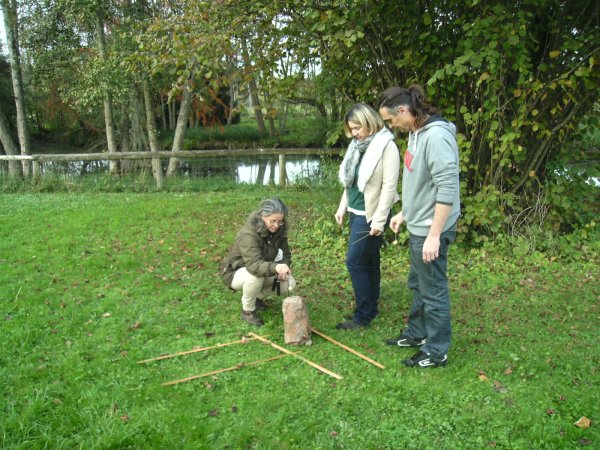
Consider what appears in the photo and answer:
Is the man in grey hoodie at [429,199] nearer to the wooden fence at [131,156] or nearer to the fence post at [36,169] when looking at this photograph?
the wooden fence at [131,156]

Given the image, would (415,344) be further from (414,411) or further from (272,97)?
(272,97)

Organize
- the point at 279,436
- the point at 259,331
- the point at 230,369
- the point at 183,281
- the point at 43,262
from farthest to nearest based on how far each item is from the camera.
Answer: the point at 43,262
the point at 183,281
the point at 259,331
the point at 230,369
the point at 279,436

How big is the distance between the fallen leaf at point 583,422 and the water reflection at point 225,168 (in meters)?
8.05

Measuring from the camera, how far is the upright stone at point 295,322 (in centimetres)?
387

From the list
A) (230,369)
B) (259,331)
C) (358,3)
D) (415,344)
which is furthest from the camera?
(358,3)

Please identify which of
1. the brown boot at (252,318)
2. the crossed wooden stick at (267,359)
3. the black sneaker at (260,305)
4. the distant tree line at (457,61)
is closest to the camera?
the crossed wooden stick at (267,359)

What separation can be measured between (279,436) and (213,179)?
932 cm

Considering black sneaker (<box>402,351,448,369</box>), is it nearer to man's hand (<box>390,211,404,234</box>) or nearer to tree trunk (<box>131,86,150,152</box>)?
man's hand (<box>390,211,404,234</box>)

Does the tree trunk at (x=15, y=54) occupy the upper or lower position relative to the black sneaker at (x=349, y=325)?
upper

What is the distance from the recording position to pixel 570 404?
310cm

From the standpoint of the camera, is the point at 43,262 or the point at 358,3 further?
the point at 43,262

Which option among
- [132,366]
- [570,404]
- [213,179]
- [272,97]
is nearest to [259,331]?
[132,366]

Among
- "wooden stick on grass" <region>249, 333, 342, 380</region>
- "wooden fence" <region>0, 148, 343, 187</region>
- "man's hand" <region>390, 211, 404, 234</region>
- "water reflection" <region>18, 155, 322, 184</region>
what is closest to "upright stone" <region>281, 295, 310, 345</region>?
"wooden stick on grass" <region>249, 333, 342, 380</region>

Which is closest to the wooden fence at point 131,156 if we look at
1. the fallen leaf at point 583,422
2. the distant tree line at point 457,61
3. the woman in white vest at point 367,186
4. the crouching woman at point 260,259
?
the distant tree line at point 457,61
